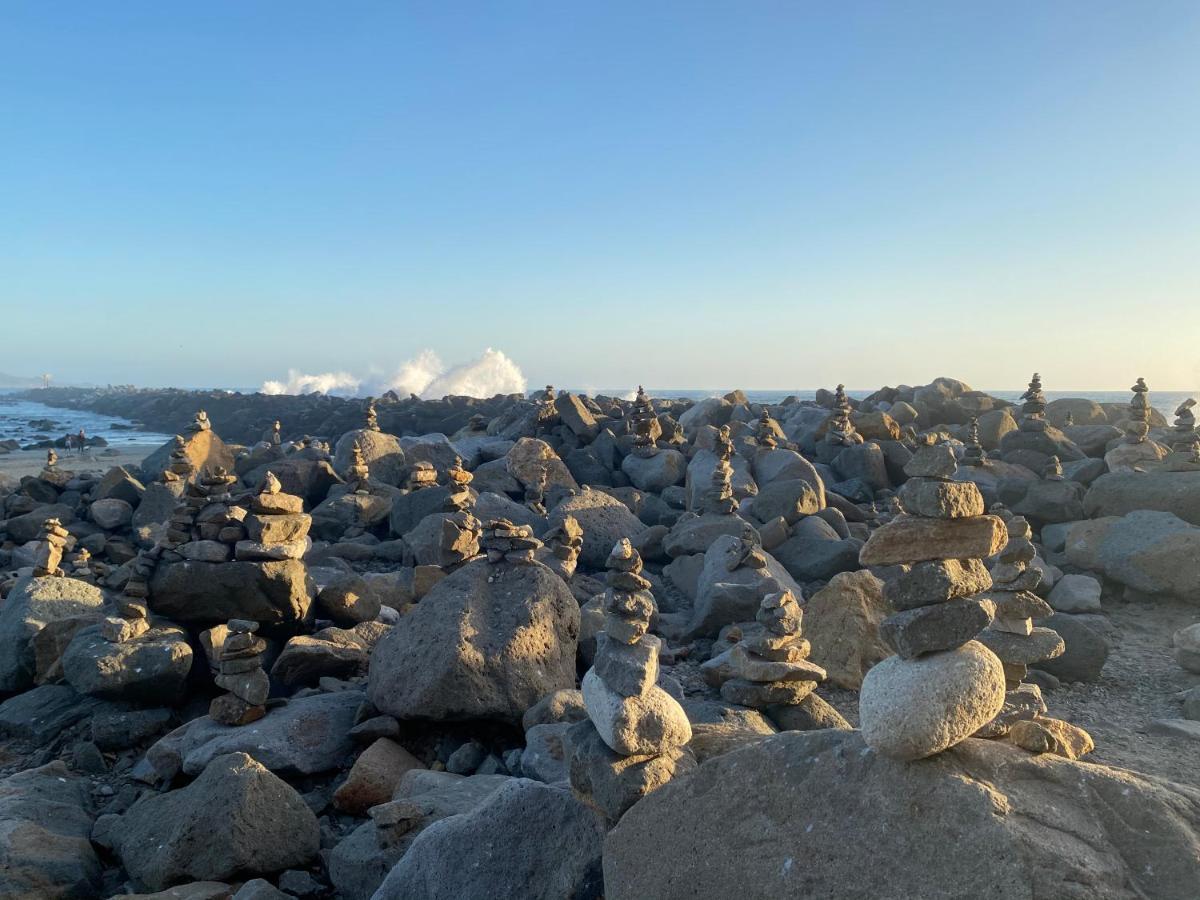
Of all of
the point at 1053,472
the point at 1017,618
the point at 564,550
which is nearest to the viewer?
the point at 1017,618

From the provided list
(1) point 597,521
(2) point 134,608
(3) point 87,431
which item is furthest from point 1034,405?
(3) point 87,431

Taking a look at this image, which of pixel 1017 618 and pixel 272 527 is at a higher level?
pixel 272 527

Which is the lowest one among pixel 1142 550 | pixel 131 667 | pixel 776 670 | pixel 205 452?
pixel 131 667

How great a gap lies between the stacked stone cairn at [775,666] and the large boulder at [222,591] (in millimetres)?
5896

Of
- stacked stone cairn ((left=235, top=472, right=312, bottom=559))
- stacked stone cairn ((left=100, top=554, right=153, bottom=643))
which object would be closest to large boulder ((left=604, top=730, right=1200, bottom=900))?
stacked stone cairn ((left=235, top=472, right=312, bottom=559))

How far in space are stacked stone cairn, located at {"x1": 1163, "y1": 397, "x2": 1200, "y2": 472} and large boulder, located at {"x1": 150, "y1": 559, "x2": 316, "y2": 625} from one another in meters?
16.6

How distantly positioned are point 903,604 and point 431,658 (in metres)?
5.29

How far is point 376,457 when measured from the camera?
21797 mm

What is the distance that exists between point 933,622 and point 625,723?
2016 mm

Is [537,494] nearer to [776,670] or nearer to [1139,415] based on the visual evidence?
[776,670]

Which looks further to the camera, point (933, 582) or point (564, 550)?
point (564, 550)

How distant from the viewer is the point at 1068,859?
3287mm

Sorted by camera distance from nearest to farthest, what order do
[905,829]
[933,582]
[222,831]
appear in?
[905,829]
[933,582]
[222,831]

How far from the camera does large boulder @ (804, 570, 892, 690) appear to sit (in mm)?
9719
